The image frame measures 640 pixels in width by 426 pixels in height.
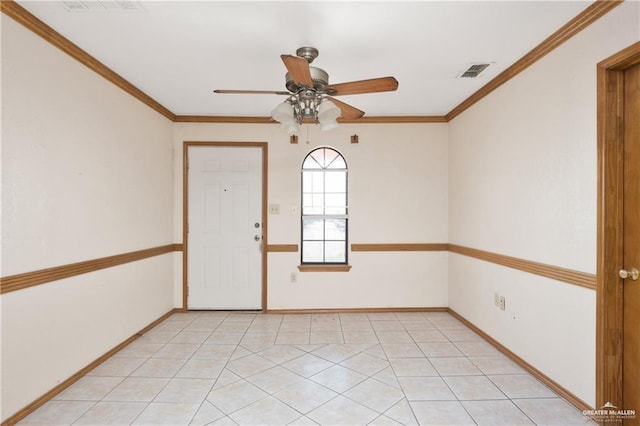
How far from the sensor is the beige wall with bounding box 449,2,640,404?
2121 millimetres

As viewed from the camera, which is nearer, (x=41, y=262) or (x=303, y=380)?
(x=41, y=262)

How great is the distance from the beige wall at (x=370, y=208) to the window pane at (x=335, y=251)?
0.17 meters

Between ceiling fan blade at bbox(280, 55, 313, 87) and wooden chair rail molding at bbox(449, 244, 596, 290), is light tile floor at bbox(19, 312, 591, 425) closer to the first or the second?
wooden chair rail molding at bbox(449, 244, 596, 290)

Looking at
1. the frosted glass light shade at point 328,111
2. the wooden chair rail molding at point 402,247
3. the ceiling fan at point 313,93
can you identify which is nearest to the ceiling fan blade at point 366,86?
the ceiling fan at point 313,93

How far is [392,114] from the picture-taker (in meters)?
4.29

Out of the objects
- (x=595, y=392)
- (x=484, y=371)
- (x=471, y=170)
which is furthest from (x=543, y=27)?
(x=484, y=371)

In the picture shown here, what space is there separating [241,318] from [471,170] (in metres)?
3.26

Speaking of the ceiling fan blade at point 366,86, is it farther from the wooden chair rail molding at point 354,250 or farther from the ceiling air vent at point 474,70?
the wooden chair rail molding at point 354,250

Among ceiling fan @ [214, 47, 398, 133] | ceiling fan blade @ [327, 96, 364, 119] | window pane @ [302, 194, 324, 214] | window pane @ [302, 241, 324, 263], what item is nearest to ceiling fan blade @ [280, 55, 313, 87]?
ceiling fan @ [214, 47, 398, 133]

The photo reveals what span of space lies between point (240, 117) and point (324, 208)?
1.63m

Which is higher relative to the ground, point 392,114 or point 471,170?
point 392,114

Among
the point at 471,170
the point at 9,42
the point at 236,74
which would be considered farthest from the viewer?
the point at 471,170

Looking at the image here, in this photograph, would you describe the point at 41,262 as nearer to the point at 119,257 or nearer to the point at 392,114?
the point at 119,257

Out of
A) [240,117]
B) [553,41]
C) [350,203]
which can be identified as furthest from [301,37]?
[350,203]
